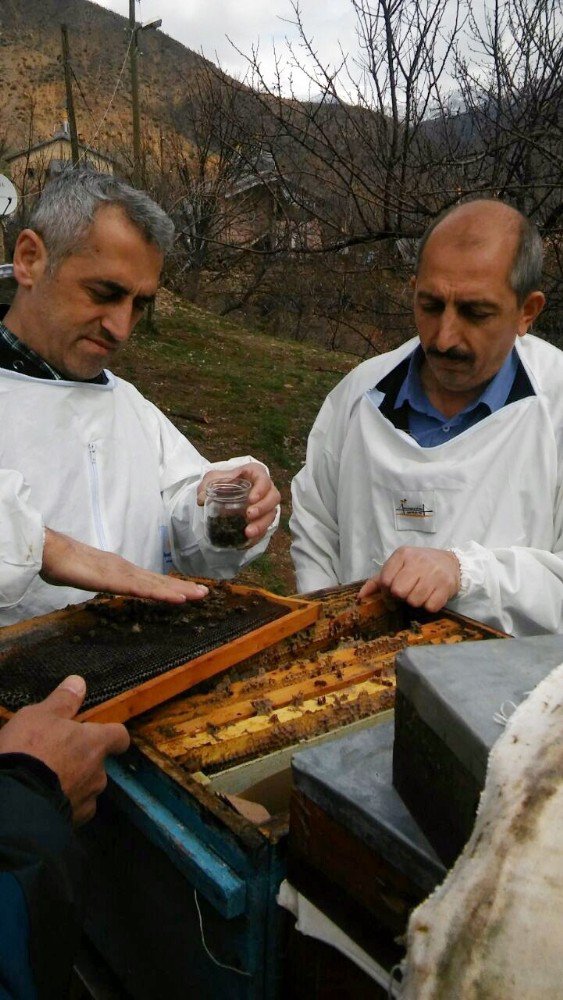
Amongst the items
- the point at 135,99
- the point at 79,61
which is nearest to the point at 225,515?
the point at 135,99

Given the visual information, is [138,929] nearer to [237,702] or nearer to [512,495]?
[237,702]

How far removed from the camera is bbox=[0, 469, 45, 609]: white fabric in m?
1.91

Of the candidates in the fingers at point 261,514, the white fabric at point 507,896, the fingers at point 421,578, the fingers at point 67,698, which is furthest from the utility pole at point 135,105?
the white fabric at point 507,896

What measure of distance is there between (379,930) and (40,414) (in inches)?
80.6

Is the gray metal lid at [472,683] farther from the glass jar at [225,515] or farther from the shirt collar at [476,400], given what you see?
the shirt collar at [476,400]

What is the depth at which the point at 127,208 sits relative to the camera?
2.59m

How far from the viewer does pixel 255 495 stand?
8.41 ft

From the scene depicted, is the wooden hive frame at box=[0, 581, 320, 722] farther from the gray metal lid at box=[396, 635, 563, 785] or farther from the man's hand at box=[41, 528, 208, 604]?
the gray metal lid at box=[396, 635, 563, 785]

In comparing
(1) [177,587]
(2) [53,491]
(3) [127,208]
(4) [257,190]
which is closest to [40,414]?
(2) [53,491]

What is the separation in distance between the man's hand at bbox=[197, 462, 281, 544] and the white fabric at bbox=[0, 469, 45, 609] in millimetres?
762

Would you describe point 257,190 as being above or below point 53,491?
above

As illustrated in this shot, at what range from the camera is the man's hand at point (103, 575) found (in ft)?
6.28

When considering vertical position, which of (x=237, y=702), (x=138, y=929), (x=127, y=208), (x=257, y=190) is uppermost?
(x=257, y=190)

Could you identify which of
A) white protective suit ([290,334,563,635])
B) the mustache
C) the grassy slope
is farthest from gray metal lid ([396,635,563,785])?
the grassy slope
